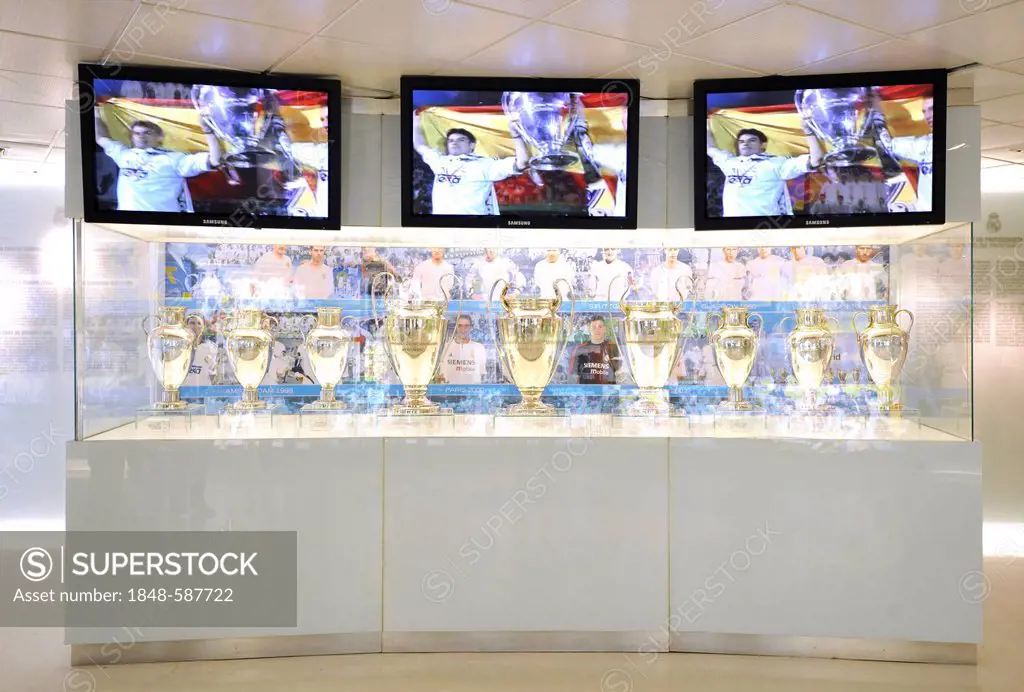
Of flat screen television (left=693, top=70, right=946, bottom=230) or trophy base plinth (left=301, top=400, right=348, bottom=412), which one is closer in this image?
flat screen television (left=693, top=70, right=946, bottom=230)

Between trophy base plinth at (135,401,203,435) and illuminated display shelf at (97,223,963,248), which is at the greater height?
illuminated display shelf at (97,223,963,248)

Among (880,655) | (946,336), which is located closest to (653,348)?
(946,336)

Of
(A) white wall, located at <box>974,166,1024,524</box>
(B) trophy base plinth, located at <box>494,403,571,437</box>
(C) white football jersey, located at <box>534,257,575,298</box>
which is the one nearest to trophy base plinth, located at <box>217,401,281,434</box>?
(B) trophy base plinth, located at <box>494,403,571,437</box>

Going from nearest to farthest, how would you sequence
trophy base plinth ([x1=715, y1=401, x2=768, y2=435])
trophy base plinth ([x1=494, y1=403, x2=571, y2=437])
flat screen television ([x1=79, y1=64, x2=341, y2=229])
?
1. flat screen television ([x1=79, y1=64, x2=341, y2=229])
2. trophy base plinth ([x1=494, y1=403, x2=571, y2=437])
3. trophy base plinth ([x1=715, y1=401, x2=768, y2=435])

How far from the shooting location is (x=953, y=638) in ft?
9.96

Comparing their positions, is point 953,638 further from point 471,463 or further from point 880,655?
point 471,463

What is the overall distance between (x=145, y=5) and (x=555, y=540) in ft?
7.75

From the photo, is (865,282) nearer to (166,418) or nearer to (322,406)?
(322,406)

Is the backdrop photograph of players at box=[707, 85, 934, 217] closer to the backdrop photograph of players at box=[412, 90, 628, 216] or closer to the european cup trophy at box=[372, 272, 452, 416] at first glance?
the backdrop photograph of players at box=[412, 90, 628, 216]

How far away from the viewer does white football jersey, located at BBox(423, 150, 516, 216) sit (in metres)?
3.24

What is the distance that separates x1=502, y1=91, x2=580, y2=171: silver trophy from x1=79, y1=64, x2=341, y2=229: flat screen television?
0.73 m

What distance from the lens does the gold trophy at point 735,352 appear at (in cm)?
341

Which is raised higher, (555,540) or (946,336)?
(946,336)

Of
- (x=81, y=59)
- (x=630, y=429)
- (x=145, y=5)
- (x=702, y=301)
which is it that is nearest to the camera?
(x=145, y=5)
